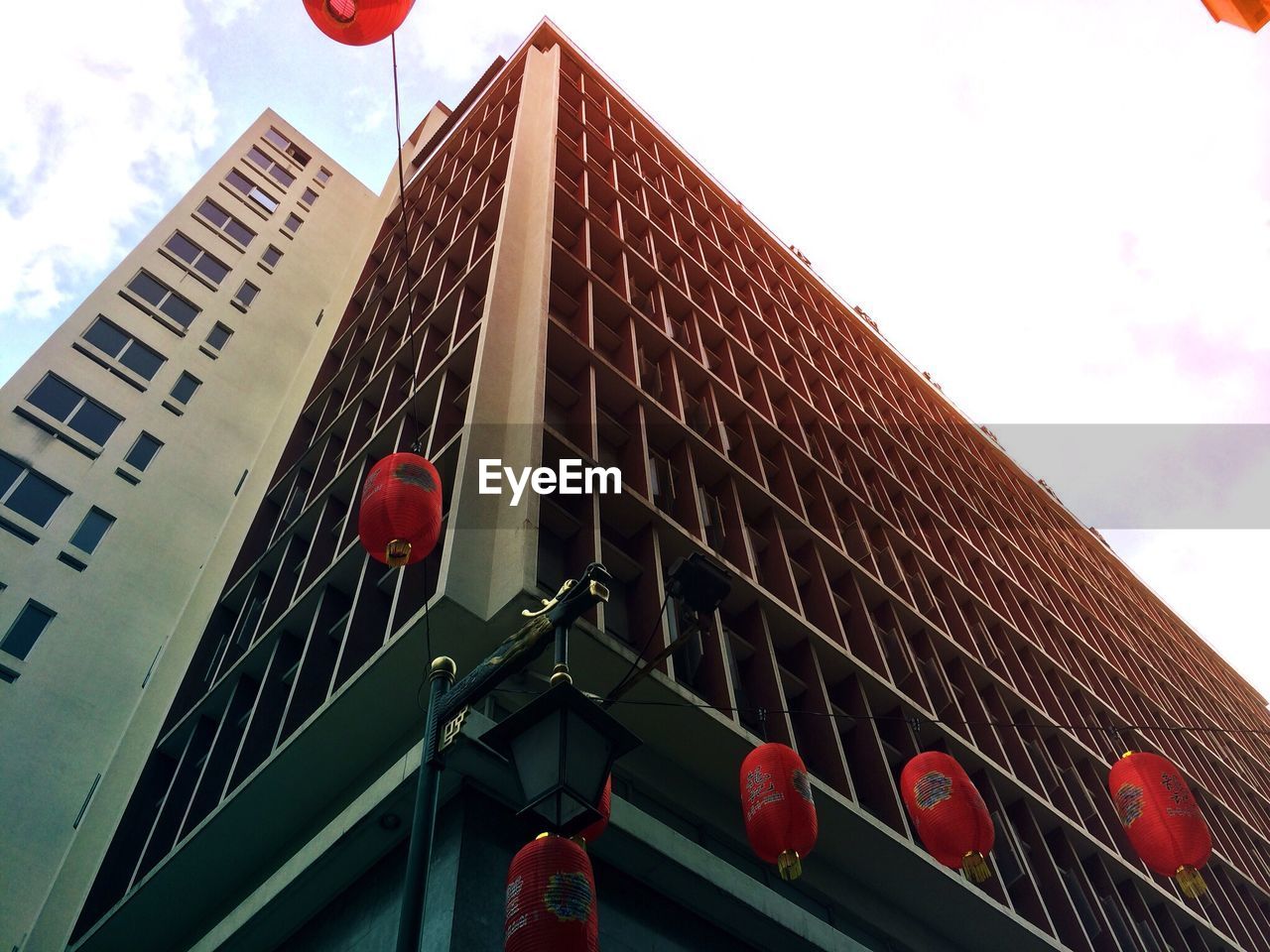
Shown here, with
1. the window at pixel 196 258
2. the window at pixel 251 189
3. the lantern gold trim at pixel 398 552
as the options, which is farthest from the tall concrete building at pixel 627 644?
the window at pixel 251 189

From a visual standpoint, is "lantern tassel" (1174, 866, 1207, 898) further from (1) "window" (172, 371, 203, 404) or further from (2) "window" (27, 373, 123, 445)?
(1) "window" (172, 371, 203, 404)

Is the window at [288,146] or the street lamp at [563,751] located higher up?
the window at [288,146]

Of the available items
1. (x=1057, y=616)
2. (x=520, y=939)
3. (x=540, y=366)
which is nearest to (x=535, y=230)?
(x=540, y=366)

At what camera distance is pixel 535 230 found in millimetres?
19641

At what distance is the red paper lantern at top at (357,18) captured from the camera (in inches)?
360

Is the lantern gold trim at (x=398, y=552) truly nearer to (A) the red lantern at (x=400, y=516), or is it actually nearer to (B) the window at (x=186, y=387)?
(A) the red lantern at (x=400, y=516)

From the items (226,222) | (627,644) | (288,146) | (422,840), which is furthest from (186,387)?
(422,840)

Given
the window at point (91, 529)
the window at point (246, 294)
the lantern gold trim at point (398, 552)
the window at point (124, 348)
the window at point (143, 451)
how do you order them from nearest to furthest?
the lantern gold trim at point (398, 552)
the window at point (91, 529)
the window at point (143, 451)
the window at point (124, 348)
the window at point (246, 294)

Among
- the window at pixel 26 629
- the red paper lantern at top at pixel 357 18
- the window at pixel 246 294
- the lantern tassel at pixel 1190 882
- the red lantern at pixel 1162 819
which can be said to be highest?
the window at pixel 246 294

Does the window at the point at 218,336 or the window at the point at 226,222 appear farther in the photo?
the window at the point at 226,222

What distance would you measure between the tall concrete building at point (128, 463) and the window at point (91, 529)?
0.13 feet

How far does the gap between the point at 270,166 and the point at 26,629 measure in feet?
81.5

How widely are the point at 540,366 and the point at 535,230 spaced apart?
5.98m

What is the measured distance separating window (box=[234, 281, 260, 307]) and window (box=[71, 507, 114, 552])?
10633 millimetres
